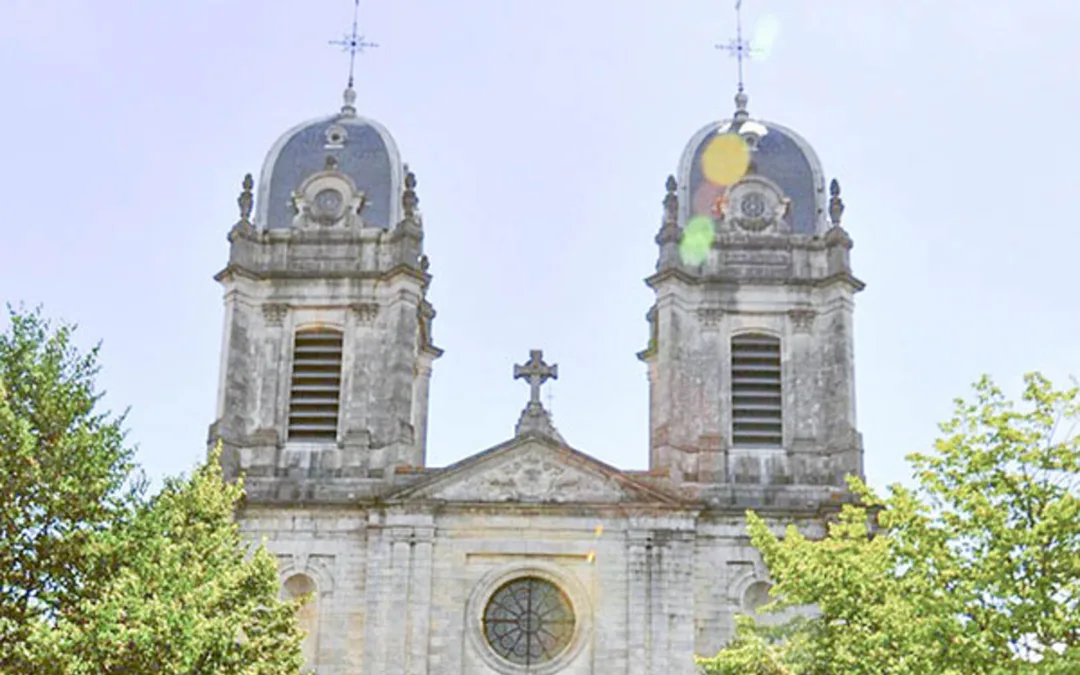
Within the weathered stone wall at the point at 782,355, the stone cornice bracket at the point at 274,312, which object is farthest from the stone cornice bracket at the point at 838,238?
the stone cornice bracket at the point at 274,312

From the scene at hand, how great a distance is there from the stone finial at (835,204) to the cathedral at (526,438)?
5cm

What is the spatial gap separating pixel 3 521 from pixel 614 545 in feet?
46.7

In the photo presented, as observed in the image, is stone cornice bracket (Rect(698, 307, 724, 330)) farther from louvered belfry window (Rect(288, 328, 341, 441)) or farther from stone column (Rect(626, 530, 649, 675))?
louvered belfry window (Rect(288, 328, 341, 441))

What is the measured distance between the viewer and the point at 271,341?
3297 centimetres

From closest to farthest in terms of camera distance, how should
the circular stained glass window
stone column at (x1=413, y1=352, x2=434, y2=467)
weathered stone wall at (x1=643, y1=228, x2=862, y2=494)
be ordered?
1. the circular stained glass window
2. weathered stone wall at (x1=643, y1=228, x2=862, y2=494)
3. stone column at (x1=413, y1=352, x2=434, y2=467)

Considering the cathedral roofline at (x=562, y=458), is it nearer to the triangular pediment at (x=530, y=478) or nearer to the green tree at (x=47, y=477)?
the triangular pediment at (x=530, y=478)

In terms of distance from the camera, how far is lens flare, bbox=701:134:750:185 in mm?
34344

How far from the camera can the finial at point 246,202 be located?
1334 inches

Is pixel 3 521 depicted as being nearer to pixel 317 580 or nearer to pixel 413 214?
pixel 317 580

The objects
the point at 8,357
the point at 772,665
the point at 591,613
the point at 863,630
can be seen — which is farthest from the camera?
the point at 591,613

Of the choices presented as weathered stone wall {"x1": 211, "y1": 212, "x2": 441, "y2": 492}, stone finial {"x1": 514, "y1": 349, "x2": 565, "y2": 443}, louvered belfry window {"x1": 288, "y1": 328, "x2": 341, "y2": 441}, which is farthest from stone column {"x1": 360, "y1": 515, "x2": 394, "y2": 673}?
stone finial {"x1": 514, "y1": 349, "x2": 565, "y2": 443}

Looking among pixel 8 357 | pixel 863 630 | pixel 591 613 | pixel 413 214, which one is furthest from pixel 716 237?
pixel 8 357

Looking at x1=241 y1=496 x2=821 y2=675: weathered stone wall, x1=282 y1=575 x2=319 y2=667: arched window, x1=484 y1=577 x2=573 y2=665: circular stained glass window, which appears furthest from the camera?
x1=484 y1=577 x2=573 y2=665: circular stained glass window

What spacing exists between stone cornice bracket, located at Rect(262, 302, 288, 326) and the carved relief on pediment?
17.3 ft
